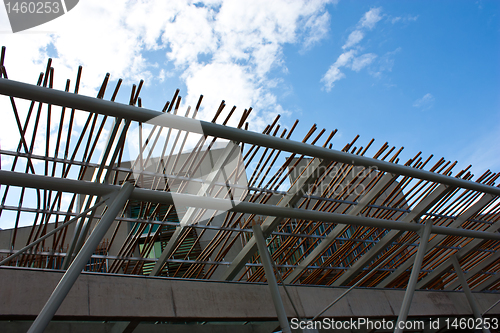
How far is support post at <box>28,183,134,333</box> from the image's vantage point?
3.13 meters

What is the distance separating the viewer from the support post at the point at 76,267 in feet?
10.3

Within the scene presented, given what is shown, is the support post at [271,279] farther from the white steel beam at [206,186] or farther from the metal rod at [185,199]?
the white steel beam at [206,186]

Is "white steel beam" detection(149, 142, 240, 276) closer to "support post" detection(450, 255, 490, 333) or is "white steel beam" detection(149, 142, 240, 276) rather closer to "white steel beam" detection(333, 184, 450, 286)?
"white steel beam" detection(333, 184, 450, 286)

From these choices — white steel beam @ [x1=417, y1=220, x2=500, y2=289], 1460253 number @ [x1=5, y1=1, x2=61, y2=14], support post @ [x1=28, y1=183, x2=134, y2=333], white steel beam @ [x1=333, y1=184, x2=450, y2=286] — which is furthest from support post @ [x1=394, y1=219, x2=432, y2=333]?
1460253 number @ [x1=5, y1=1, x2=61, y2=14]

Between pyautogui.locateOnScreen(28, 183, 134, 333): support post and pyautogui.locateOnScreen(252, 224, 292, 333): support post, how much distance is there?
7.46ft

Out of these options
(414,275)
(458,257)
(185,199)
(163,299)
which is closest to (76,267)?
(185,199)

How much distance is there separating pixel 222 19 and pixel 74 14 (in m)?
1.94

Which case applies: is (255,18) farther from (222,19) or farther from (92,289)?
(92,289)

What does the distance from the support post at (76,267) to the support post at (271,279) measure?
2.27 meters

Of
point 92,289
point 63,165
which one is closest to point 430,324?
point 92,289

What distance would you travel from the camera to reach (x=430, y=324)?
33.4ft

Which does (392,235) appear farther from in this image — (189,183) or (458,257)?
(189,183)

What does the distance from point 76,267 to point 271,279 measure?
2748 millimetres

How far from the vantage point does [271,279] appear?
17.4 ft
